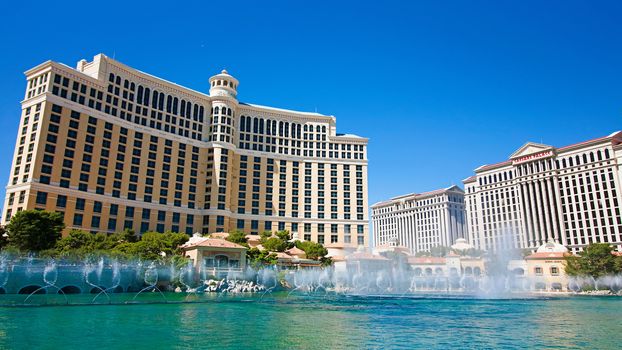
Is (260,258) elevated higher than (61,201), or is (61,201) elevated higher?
(61,201)

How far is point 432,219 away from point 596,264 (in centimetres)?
10977

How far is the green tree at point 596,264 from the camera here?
74.6 metres

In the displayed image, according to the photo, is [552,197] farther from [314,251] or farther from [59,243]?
[59,243]

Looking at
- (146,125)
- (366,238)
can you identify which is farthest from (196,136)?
(366,238)

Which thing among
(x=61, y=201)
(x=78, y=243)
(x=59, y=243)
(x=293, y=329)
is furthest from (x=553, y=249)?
(x=61, y=201)

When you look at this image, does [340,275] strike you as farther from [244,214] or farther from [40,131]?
[40,131]

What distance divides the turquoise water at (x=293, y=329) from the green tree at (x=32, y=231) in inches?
1336

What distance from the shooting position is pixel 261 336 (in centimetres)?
2159

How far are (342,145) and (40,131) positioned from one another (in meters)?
73.2

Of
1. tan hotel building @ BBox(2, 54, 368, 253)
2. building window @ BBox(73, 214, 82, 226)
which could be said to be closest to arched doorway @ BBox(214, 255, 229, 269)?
tan hotel building @ BBox(2, 54, 368, 253)

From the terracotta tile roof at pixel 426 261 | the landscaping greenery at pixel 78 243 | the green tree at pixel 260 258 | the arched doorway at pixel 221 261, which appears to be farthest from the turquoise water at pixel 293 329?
the terracotta tile roof at pixel 426 261

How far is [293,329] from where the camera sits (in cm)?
2409

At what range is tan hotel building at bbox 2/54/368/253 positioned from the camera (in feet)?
277

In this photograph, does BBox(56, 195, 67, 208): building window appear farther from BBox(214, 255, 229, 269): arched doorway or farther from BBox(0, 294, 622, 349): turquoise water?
BBox(0, 294, 622, 349): turquoise water
